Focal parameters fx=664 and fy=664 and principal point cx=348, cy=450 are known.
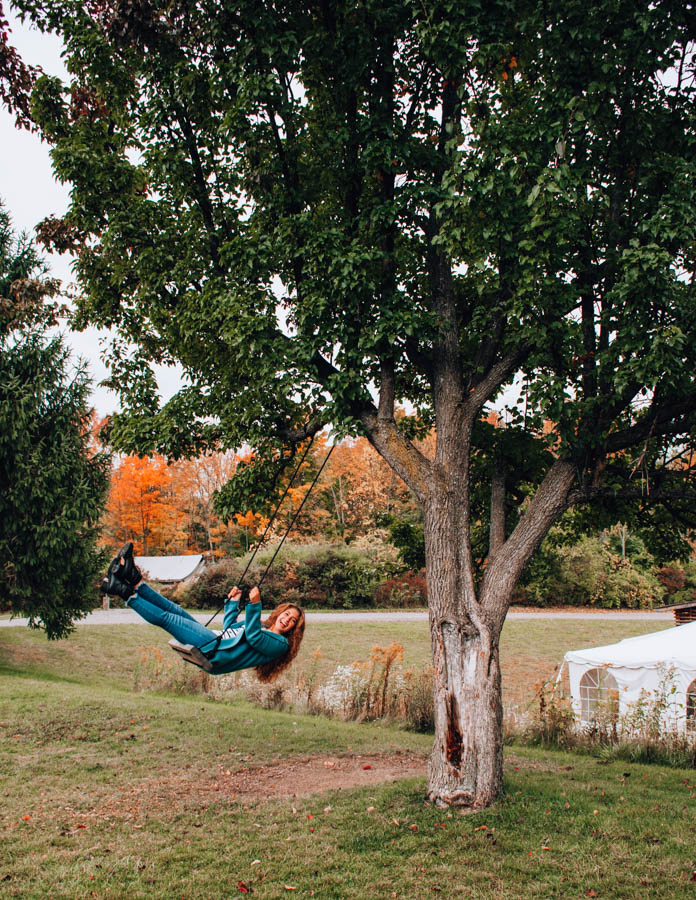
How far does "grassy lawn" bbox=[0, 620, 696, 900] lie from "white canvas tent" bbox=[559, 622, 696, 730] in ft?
6.78

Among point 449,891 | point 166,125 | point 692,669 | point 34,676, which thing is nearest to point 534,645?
point 692,669

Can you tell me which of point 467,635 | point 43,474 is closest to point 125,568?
point 467,635

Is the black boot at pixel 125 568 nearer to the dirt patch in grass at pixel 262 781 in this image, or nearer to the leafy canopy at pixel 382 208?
the leafy canopy at pixel 382 208

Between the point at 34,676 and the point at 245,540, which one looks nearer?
the point at 34,676

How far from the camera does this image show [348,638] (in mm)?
22484

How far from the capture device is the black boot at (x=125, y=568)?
611 cm

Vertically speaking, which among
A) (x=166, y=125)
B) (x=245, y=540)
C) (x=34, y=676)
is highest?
(x=166, y=125)

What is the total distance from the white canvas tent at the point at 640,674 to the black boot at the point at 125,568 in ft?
29.3

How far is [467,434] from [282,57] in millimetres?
4520

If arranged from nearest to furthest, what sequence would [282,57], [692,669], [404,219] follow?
[282,57] → [404,219] → [692,669]

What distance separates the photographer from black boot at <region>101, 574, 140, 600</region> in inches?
237

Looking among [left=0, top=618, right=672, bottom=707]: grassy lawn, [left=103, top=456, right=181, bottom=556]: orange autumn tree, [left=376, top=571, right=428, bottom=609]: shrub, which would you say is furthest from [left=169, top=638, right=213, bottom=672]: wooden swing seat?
[left=103, top=456, right=181, bottom=556]: orange autumn tree

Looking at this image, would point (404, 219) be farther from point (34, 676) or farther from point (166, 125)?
point (34, 676)

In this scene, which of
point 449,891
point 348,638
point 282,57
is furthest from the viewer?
point 348,638
